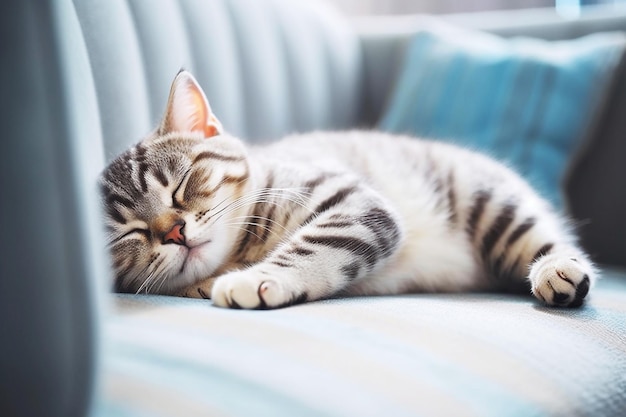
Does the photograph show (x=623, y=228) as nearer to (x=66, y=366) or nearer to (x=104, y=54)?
(x=104, y=54)

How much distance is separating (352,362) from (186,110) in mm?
548

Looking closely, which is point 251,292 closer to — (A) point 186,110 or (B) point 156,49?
(A) point 186,110

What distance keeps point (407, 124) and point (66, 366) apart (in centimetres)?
130

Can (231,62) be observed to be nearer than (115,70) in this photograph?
No

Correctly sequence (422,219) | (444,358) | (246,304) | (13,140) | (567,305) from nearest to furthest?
(13,140)
(444,358)
(246,304)
(567,305)
(422,219)

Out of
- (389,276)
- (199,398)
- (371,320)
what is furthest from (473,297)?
(199,398)

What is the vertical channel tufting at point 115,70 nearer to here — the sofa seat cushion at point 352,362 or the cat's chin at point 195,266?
the cat's chin at point 195,266

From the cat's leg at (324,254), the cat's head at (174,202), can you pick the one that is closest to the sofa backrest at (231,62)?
the cat's head at (174,202)

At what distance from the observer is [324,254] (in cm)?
92

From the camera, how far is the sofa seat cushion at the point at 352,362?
1.81 feet

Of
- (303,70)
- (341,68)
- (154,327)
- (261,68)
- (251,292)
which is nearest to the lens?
(154,327)

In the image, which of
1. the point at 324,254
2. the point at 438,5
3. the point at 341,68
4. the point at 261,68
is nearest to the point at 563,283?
the point at 324,254

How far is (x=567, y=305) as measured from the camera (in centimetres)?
95

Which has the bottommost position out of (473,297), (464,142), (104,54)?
(473,297)
